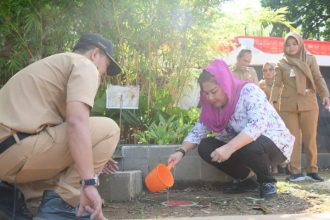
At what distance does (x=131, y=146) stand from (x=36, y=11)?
149 cm

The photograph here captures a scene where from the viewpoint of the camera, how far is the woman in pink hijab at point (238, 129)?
3531mm

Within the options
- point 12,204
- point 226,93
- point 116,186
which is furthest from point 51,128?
point 226,93

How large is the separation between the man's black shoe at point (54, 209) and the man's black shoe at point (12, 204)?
0.87 feet

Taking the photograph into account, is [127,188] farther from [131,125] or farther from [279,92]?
[279,92]

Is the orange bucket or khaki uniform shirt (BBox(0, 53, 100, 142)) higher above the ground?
khaki uniform shirt (BBox(0, 53, 100, 142))

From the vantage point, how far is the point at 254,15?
6.72 metres

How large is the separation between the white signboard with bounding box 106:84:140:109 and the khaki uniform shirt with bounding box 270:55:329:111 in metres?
1.65

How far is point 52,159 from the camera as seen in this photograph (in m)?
2.47

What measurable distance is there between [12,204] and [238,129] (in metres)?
1.77

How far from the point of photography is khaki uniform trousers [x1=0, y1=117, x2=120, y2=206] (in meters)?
2.43

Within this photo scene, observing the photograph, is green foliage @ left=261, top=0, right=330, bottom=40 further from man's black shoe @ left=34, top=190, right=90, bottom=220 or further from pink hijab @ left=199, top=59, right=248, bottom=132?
man's black shoe @ left=34, top=190, right=90, bottom=220

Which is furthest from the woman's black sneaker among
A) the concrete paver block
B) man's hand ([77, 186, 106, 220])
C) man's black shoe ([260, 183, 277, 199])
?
man's hand ([77, 186, 106, 220])

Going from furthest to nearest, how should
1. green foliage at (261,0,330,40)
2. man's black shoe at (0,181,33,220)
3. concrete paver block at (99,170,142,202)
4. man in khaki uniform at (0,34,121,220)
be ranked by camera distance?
green foliage at (261,0,330,40) < concrete paver block at (99,170,142,202) < man's black shoe at (0,181,33,220) < man in khaki uniform at (0,34,121,220)

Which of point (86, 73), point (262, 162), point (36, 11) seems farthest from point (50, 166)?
point (36, 11)
